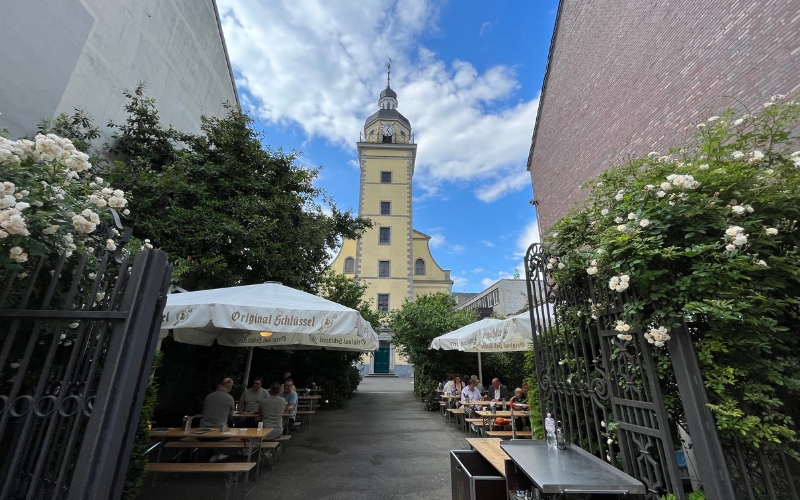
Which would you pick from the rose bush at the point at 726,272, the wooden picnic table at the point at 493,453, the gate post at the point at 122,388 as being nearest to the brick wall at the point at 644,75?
the rose bush at the point at 726,272

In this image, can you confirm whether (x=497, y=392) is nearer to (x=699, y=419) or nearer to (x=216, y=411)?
(x=216, y=411)

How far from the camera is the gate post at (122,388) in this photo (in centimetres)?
→ 189

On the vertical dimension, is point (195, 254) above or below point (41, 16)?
below

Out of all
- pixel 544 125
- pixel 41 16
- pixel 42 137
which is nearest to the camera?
pixel 42 137

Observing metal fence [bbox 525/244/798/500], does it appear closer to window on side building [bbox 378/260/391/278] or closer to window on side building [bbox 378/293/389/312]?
window on side building [bbox 378/293/389/312]

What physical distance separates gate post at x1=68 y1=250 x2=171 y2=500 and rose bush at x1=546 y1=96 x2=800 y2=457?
302 cm

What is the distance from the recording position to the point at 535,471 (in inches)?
102

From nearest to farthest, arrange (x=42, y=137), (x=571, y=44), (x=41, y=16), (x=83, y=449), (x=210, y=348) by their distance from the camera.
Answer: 1. (x=83, y=449)
2. (x=42, y=137)
3. (x=41, y=16)
4. (x=210, y=348)
5. (x=571, y=44)

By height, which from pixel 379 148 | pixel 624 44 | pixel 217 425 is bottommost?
pixel 217 425

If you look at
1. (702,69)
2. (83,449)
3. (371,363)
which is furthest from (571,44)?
(371,363)

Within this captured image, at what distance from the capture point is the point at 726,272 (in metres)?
2.15

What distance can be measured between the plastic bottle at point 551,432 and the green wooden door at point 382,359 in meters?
26.5

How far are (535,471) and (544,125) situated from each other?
12.7m

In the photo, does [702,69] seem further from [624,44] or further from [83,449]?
[83,449]
